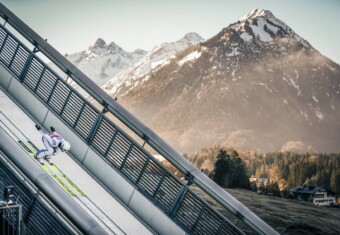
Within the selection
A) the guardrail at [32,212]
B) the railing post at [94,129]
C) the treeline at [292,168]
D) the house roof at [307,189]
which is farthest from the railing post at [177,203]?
the house roof at [307,189]

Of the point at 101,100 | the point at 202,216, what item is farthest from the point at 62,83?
the point at 202,216

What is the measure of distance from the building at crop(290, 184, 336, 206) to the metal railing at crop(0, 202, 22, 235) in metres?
108

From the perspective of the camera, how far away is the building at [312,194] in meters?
109

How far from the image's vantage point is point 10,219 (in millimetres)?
7047

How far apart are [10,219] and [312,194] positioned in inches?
4342

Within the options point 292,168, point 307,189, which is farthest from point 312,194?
point 292,168

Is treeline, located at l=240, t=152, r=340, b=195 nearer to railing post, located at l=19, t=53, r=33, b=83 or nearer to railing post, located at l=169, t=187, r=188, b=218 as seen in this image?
railing post, located at l=19, t=53, r=33, b=83

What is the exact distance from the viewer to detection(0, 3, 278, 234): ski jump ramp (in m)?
11.2

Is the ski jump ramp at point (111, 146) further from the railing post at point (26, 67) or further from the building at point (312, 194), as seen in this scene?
the building at point (312, 194)

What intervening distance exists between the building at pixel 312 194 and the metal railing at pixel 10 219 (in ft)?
355

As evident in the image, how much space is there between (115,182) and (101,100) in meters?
2.64

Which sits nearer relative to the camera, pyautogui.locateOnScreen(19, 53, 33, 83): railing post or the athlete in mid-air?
the athlete in mid-air

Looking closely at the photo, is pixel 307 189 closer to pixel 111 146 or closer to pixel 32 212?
pixel 111 146

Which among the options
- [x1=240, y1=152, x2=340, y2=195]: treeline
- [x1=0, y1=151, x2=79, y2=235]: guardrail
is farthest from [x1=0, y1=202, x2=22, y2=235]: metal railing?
[x1=240, y1=152, x2=340, y2=195]: treeline
